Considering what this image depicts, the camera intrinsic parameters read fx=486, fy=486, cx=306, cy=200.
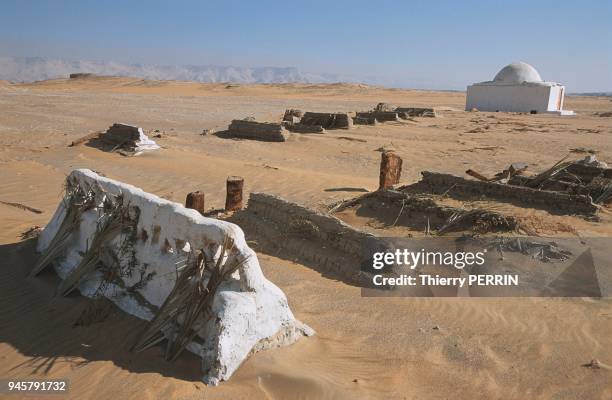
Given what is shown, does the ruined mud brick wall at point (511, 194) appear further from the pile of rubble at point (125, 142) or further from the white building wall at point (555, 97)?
the white building wall at point (555, 97)

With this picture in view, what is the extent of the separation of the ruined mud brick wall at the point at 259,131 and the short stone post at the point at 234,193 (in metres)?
8.42

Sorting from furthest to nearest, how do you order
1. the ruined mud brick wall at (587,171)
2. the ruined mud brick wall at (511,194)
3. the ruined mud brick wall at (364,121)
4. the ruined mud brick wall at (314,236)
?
the ruined mud brick wall at (364,121), the ruined mud brick wall at (587,171), the ruined mud brick wall at (511,194), the ruined mud brick wall at (314,236)

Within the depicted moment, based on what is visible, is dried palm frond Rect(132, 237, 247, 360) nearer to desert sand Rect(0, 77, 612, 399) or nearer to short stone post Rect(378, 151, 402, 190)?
desert sand Rect(0, 77, 612, 399)

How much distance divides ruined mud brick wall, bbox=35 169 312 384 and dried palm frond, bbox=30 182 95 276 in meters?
0.01

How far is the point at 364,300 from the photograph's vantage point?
16.1ft

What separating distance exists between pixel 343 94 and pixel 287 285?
157 ft

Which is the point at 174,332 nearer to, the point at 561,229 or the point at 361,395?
the point at 361,395

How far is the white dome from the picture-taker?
3609 centimetres

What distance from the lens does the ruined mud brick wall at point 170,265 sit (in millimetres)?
3334

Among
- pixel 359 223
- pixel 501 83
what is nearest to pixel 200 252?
pixel 359 223

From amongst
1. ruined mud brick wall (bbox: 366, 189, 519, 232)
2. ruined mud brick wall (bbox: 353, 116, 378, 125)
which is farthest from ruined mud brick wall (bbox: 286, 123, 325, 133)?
ruined mud brick wall (bbox: 366, 189, 519, 232)

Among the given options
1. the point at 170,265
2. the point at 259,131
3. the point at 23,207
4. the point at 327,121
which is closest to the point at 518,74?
the point at 327,121

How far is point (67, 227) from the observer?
513cm

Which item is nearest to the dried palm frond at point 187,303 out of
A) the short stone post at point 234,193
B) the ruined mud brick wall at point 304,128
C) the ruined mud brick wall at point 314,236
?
the ruined mud brick wall at point 314,236
